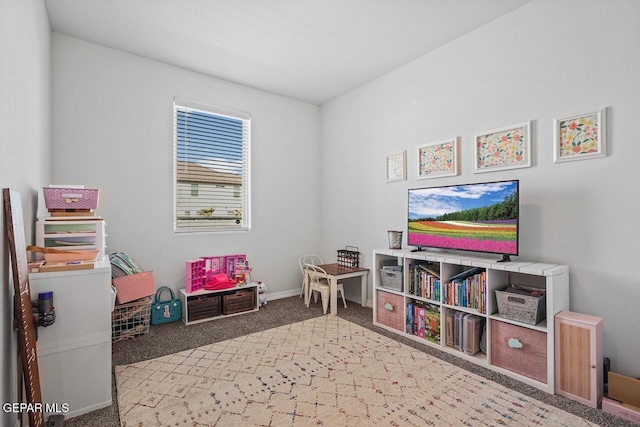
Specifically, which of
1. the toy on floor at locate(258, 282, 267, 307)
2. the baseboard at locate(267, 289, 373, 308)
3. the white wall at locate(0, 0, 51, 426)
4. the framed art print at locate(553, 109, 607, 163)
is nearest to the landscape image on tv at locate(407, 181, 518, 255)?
the framed art print at locate(553, 109, 607, 163)

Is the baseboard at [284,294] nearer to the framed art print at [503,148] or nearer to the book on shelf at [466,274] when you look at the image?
the book on shelf at [466,274]

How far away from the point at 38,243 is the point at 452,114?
3571 millimetres

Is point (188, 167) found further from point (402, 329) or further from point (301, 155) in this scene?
point (402, 329)

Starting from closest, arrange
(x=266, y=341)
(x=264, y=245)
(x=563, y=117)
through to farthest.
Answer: (x=563, y=117), (x=266, y=341), (x=264, y=245)

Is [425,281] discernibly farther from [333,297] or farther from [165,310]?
[165,310]

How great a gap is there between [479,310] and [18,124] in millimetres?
3228

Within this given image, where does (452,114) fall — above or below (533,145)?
above

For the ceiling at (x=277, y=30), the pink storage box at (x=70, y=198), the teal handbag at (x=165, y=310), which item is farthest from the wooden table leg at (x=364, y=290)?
the pink storage box at (x=70, y=198)

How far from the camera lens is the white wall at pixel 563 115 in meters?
2.11

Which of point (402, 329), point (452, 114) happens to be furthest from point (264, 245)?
point (452, 114)

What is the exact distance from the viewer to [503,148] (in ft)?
8.95

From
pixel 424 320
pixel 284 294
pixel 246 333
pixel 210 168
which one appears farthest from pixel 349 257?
pixel 210 168

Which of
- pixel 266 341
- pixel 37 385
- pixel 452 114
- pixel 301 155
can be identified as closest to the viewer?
pixel 37 385

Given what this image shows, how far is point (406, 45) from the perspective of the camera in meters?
3.20
